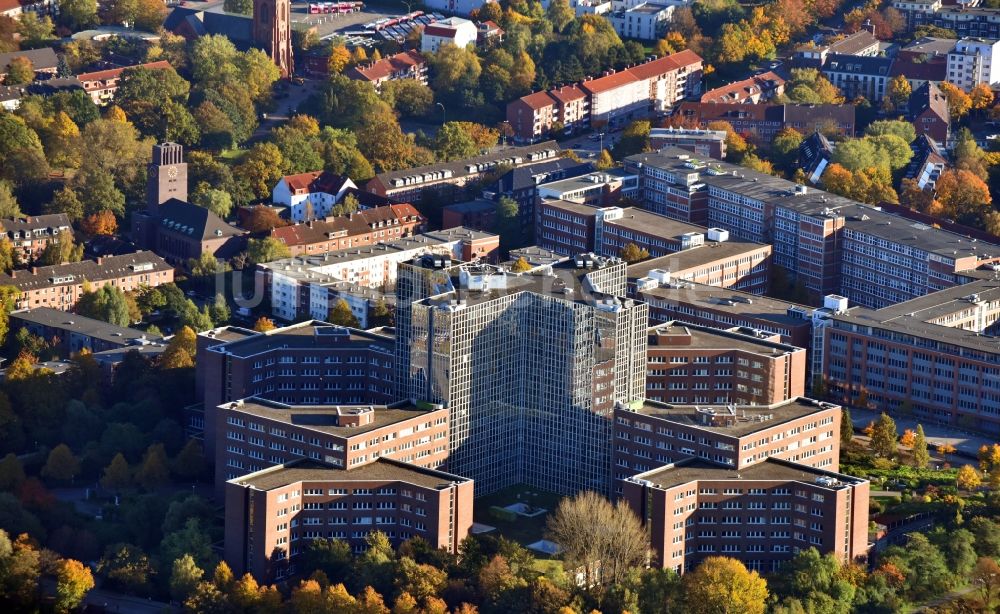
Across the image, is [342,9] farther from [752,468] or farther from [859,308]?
[752,468]

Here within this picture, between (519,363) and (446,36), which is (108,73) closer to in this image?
(446,36)

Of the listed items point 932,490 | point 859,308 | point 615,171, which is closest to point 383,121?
point 615,171

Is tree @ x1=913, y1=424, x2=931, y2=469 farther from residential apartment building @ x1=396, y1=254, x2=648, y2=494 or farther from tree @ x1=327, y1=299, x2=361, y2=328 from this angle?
tree @ x1=327, y1=299, x2=361, y2=328

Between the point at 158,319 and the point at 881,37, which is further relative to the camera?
the point at 881,37

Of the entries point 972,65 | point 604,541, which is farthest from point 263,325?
point 972,65

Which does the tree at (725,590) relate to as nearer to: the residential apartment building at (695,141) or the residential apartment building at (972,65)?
the residential apartment building at (695,141)

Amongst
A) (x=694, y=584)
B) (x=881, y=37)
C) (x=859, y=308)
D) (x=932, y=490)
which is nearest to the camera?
(x=694, y=584)
